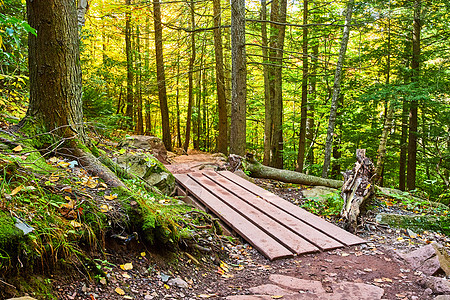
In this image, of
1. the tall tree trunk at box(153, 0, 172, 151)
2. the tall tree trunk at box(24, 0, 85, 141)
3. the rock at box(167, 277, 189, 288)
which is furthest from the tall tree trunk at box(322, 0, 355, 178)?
the rock at box(167, 277, 189, 288)

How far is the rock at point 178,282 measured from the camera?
2.59 m

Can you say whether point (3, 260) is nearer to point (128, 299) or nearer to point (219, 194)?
point (128, 299)

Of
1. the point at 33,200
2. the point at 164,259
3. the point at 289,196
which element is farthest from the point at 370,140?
the point at 33,200

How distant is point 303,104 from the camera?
12.3 m

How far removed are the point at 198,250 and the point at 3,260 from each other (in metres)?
2.12

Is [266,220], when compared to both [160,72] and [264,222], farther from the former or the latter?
[160,72]

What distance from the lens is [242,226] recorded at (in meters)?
4.64

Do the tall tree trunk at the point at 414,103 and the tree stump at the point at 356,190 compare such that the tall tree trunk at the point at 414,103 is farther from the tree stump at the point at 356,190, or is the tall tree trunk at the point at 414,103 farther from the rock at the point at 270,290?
the rock at the point at 270,290

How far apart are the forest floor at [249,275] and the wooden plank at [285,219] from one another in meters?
0.22

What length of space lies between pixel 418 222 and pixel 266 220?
9.59 feet

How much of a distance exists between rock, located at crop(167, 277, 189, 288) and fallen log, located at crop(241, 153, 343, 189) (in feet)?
20.9

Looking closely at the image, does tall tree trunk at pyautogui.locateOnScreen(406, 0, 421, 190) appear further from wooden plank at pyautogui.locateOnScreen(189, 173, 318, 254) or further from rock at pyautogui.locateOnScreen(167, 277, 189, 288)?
rock at pyautogui.locateOnScreen(167, 277, 189, 288)

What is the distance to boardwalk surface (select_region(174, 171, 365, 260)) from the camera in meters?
4.14

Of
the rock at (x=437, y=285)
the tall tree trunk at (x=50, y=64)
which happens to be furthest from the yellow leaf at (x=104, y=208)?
the rock at (x=437, y=285)
